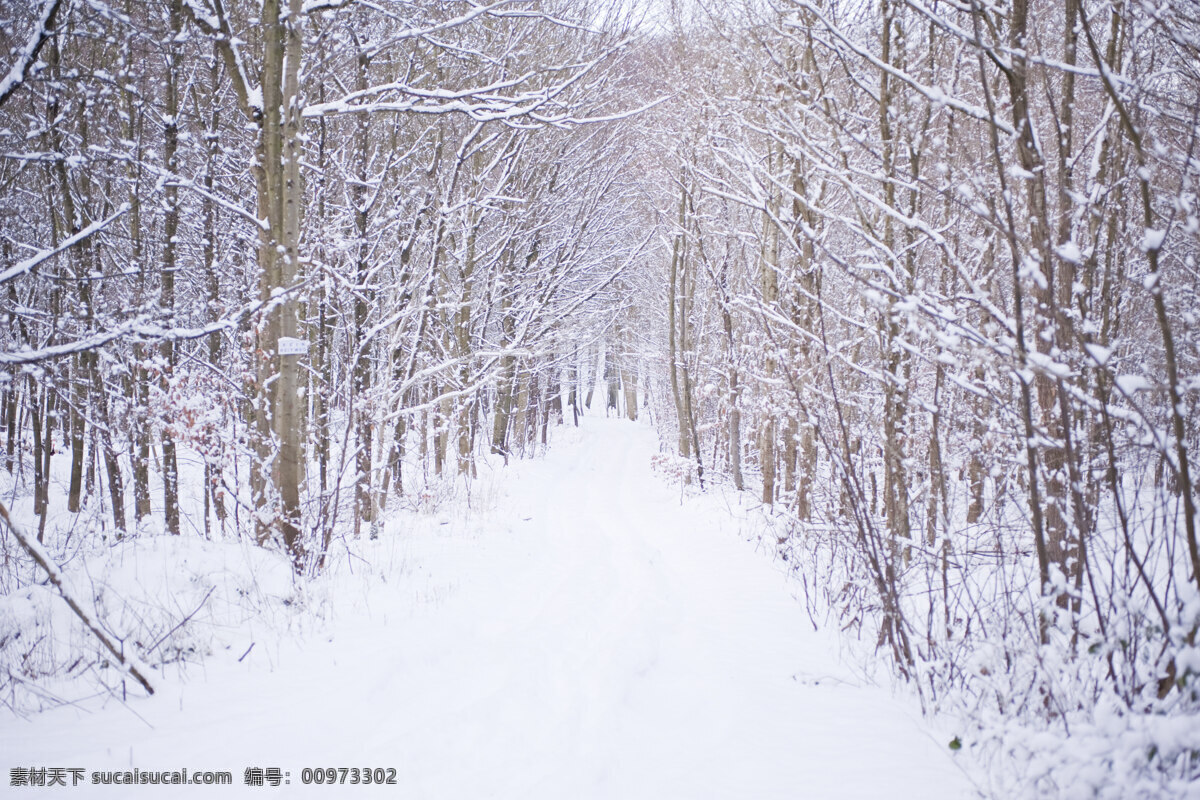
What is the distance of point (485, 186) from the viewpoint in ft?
41.7

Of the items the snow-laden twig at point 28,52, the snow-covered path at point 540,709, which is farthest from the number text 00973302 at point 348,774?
the snow-laden twig at point 28,52

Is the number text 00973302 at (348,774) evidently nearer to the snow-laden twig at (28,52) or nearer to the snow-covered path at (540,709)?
the snow-covered path at (540,709)

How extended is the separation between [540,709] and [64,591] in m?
2.46

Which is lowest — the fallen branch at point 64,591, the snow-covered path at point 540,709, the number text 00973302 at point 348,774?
the snow-covered path at point 540,709

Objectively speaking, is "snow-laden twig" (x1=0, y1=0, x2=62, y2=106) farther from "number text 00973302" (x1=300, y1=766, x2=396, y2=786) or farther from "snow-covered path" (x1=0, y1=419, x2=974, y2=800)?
"number text 00973302" (x1=300, y1=766, x2=396, y2=786)

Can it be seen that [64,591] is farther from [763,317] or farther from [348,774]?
[763,317]

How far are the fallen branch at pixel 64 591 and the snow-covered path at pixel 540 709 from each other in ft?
0.58

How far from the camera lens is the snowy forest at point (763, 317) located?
8.29ft

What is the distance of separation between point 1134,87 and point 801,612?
13.7ft

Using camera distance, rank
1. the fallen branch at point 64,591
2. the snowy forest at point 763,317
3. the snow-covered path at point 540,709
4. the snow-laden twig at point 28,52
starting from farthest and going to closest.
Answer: the snow-laden twig at point 28,52
the fallen branch at point 64,591
the snow-covered path at point 540,709
the snowy forest at point 763,317

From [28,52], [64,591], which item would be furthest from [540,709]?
[28,52]

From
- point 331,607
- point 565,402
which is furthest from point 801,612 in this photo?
point 565,402

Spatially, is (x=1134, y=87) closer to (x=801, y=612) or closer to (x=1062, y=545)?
(x=1062, y=545)

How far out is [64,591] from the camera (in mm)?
2928
